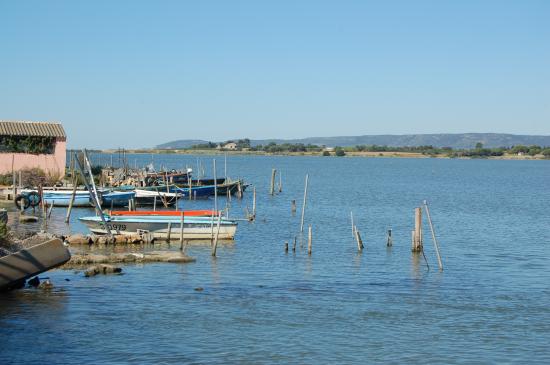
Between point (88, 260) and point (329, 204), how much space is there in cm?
3641

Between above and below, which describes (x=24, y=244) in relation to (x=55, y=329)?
above

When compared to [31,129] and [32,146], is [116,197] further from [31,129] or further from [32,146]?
[31,129]

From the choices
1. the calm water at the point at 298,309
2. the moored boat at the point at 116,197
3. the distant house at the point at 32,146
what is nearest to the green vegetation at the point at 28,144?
the distant house at the point at 32,146

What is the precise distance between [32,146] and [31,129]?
1166 millimetres

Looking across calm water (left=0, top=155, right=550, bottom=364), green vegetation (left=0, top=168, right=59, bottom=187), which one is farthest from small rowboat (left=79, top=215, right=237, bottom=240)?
green vegetation (left=0, top=168, right=59, bottom=187)

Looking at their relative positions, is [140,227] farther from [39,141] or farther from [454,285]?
[39,141]

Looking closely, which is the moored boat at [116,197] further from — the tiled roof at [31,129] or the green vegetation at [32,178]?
the tiled roof at [31,129]

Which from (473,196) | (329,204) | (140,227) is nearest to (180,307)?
(140,227)

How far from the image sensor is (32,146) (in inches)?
2159

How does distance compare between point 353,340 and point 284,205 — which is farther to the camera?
point 284,205

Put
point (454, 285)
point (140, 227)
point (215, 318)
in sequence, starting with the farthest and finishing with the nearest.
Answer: point (140, 227) < point (454, 285) < point (215, 318)

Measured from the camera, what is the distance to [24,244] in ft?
77.2

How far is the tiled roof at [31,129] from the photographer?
54.1m

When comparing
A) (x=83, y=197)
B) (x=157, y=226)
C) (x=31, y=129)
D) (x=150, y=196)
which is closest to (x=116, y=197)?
(x=83, y=197)
